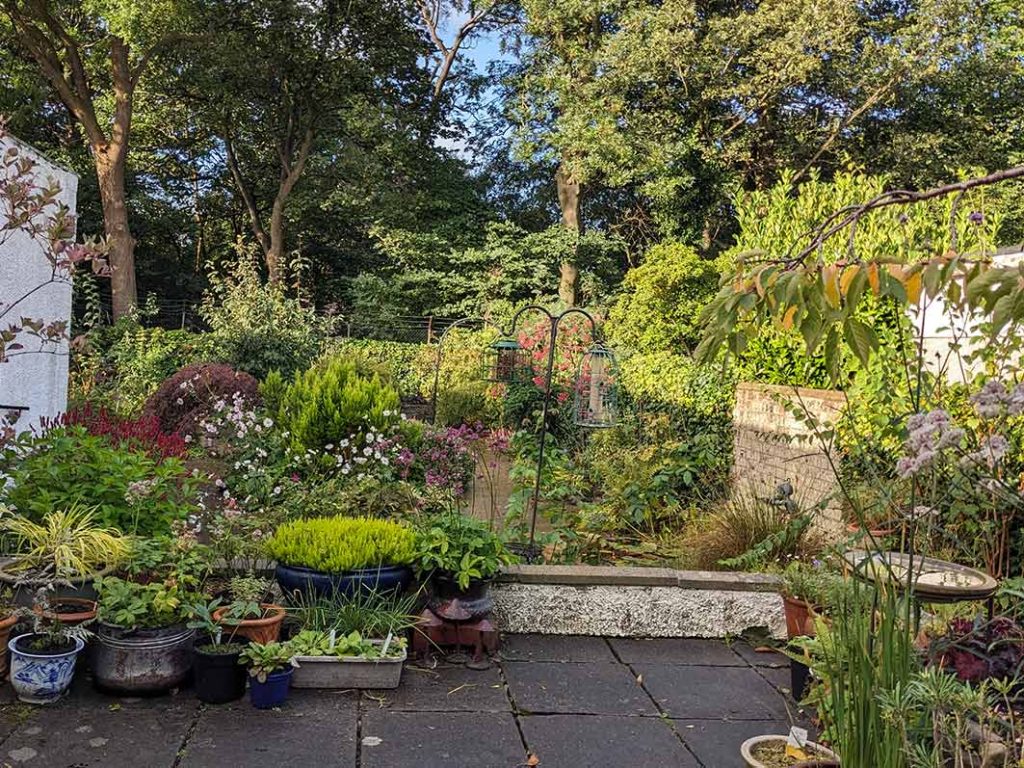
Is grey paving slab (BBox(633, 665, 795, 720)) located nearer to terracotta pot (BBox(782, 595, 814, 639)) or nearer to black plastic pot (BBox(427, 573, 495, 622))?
terracotta pot (BBox(782, 595, 814, 639))

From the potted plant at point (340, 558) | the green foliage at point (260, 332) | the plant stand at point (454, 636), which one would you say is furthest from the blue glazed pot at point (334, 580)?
the green foliage at point (260, 332)

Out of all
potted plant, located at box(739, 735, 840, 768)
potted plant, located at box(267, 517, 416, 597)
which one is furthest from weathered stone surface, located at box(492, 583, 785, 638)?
potted plant, located at box(739, 735, 840, 768)

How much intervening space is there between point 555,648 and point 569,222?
16799 millimetres

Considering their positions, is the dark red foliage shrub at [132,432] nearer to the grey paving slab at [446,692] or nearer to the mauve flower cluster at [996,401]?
the grey paving slab at [446,692]

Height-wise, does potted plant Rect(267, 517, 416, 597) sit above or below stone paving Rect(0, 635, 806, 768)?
above

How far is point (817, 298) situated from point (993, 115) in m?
18.3

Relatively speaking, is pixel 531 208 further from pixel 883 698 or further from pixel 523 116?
pixel 883 698

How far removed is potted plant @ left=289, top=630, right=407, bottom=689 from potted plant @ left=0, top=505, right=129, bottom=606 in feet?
2.99

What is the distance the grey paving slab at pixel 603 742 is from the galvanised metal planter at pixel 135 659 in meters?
1.46

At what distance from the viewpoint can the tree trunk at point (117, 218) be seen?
17.6m

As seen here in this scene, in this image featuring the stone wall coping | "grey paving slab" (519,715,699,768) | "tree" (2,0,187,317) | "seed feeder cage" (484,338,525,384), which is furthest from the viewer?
"tree" (2,0,187,317)

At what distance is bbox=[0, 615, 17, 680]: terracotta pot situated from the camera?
3.38m

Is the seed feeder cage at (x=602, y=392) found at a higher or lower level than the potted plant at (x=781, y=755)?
higher

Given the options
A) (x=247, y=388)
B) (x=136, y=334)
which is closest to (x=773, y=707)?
(x=247, y=388)
